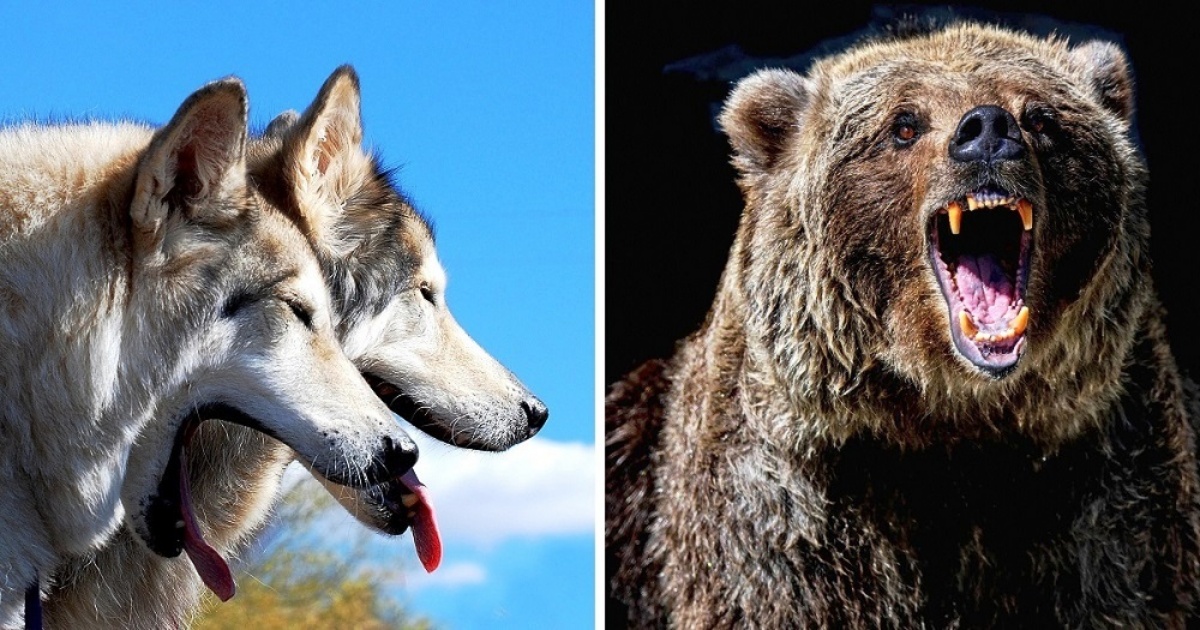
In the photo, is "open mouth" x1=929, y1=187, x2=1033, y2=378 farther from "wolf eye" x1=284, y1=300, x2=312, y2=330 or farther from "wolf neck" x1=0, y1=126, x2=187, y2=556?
"wolf neck" x1=0, y1=126, x2=187, y2=556

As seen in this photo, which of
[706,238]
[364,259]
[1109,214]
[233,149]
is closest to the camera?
[233,149]

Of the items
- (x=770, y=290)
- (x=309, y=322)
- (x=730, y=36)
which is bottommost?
(x=309, y=322)

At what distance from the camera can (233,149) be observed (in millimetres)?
3535

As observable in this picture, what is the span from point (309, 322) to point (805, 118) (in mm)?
3571

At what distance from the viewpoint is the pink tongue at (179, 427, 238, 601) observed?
362 cm

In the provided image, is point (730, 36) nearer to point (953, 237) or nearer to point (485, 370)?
point (953, 237)

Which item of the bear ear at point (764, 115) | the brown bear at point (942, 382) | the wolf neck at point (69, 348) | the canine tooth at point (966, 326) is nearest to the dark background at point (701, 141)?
the bear ear at point (764, 115)

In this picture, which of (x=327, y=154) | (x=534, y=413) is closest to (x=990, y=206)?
(x=534, y=413)

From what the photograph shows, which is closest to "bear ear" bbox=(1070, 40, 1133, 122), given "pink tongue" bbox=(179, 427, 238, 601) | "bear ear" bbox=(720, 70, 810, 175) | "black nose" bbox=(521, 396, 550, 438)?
"bear ear" bbox=(720, 70, 810, 175)

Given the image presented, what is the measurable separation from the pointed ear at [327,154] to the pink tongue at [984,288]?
3.17 meters

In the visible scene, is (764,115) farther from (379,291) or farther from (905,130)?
(379,291)

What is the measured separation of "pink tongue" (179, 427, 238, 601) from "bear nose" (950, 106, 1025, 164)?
3.82 meters

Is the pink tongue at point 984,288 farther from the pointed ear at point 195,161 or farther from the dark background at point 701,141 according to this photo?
the pointed ear at point 195,161

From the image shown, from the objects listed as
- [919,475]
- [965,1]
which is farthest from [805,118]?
[919,475]
